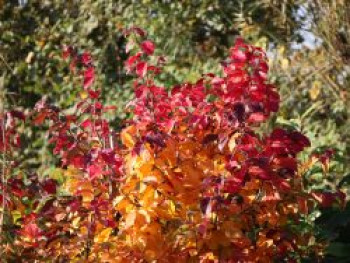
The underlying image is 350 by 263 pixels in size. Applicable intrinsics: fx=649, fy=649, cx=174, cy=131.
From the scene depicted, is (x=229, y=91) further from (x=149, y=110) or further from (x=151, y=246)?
(x=151, y=246)

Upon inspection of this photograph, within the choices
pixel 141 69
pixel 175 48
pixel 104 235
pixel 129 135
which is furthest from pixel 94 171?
pixel 175 48

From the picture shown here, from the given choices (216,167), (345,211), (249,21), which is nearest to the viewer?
(216,167)

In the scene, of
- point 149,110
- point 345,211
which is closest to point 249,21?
point 345,211

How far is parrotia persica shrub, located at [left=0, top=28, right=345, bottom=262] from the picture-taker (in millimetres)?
2137

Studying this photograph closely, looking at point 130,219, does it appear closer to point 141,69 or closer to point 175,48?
point 141,69

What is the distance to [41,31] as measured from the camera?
6.65 meters

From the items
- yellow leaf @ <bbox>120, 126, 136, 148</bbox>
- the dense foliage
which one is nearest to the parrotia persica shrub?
yellow leaf @ <bbox>120, 126, 136, 148</bbox>

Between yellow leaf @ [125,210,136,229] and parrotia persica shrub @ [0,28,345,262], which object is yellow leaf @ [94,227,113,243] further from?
yellow leaf @ [125,210,136,229]

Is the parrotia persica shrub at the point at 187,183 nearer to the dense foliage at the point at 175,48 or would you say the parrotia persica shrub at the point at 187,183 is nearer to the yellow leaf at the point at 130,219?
the yellow leaf at the point at 130,219

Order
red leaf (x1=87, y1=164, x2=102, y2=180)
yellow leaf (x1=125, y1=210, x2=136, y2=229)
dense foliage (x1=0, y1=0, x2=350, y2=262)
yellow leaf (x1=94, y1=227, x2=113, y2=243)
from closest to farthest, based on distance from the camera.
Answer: yellow leaf (x1=125, y1=210, x2=136, y2=229) → red leaf (x1=87, y1=164, x2=102, y2=180) → yellow leaf (x1=94, y1=227, x2=113, y2=243) → dense foliage (x1=0, y1=0, x2=350, y2=262)

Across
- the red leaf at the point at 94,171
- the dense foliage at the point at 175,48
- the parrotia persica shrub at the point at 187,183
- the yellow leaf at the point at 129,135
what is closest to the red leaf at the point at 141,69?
the parrotia persica shrub at the point at 187,183

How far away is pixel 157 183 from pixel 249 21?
4510mm

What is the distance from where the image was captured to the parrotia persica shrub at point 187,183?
Answer: 7.01ft

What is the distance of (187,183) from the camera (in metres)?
2.16
